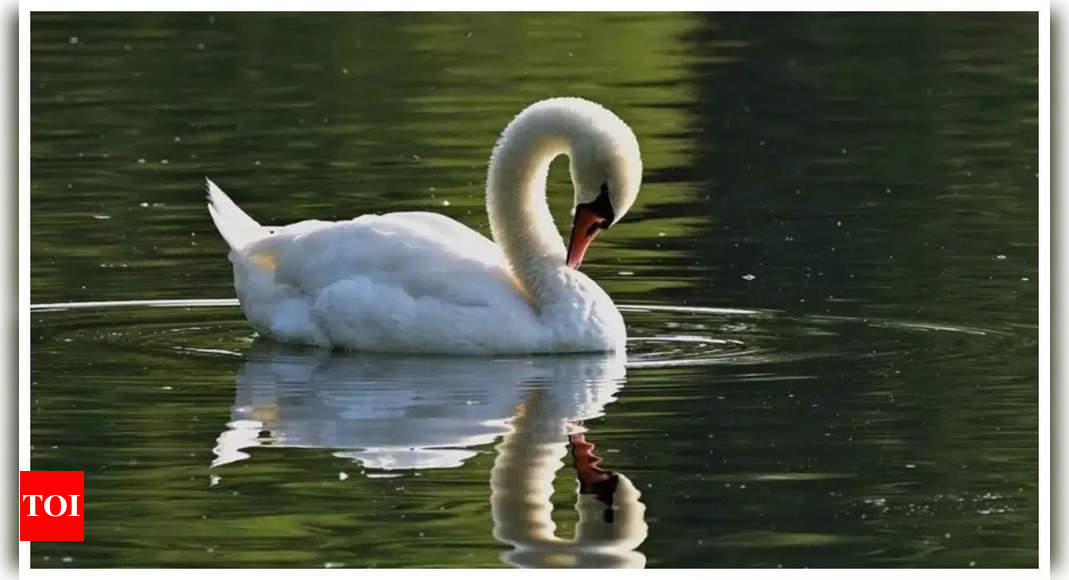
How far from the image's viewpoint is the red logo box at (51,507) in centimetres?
1008

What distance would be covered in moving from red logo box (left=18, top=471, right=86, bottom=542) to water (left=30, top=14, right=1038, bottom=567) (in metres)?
0.10

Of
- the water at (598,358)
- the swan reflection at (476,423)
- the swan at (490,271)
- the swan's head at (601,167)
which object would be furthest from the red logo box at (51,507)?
the swan's head at (601,167)

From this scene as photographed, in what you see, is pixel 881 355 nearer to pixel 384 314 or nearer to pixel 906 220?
pixel 384 314

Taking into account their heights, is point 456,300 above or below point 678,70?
below

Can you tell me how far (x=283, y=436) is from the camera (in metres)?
11.8

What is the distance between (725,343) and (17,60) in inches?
Answer: 162

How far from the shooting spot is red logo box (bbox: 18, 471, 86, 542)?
Answer: 10078 mm

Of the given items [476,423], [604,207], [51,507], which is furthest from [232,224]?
[51,507]

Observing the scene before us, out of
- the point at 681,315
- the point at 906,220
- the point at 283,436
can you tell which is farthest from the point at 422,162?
the point at 283,436

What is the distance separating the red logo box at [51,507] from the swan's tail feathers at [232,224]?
14.6ft

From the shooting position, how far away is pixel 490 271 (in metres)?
14.0

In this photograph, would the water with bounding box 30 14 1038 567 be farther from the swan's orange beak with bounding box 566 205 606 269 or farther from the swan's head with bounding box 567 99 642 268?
the swan's head with bounding box 567 99 642 268

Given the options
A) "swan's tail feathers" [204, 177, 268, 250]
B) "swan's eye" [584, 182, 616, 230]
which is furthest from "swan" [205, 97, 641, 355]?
"swan's tail feathers" [204, 177, 268, 250]

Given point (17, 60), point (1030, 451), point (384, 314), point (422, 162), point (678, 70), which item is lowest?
point (1030, 451)
